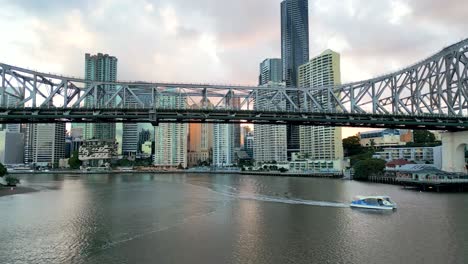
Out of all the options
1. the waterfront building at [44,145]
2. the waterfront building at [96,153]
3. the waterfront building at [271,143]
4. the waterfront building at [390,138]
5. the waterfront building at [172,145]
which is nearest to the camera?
the waterfront building at [390,138]

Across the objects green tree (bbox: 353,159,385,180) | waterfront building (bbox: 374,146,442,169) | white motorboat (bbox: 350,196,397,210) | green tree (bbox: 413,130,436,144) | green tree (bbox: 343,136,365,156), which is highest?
green tree (bbox: 413,130,436,144)

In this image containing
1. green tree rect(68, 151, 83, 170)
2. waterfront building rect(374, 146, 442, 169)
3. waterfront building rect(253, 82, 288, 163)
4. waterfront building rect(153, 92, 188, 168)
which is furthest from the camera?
waterfront building rect(153, 92, 188, 168)

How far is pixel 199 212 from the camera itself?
103 ft

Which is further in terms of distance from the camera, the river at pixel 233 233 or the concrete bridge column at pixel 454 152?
the concrete bridge column at pixel 454 152

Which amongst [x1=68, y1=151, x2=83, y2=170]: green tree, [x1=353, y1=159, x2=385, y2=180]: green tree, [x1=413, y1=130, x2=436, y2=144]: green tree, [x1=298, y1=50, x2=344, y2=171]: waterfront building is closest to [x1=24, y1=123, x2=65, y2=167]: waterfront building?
[x1=68, y1=151, x2=83, y2=170]: green tree

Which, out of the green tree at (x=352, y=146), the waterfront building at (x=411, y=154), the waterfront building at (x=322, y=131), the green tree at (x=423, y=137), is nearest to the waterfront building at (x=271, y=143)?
the waterfront building at (x=322, y=131)

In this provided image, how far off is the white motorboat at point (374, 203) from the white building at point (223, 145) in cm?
15355

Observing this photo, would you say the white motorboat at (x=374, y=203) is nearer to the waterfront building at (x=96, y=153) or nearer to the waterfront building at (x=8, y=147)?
the waterfront building at (x=96, y=153)

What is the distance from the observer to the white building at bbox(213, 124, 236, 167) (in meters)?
188

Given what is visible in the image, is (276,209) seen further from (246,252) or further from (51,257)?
(51,257)

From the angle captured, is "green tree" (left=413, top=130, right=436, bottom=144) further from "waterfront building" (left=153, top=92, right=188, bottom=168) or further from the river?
the river

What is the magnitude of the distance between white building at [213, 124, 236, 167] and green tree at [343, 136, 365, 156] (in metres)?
66.5

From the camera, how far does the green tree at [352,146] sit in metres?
132

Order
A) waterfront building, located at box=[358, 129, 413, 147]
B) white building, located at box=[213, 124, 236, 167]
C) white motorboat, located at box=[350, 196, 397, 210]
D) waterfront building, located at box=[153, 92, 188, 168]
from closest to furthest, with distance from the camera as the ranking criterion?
white motorboat, located at box=[350, 196, 397, 210]
waterfront building, located at box=[358, 129, 413, 147]
waterfront building, located at box=[153, 92, 188, 168]
white building, located at box=[213, 124, 236, 167]
